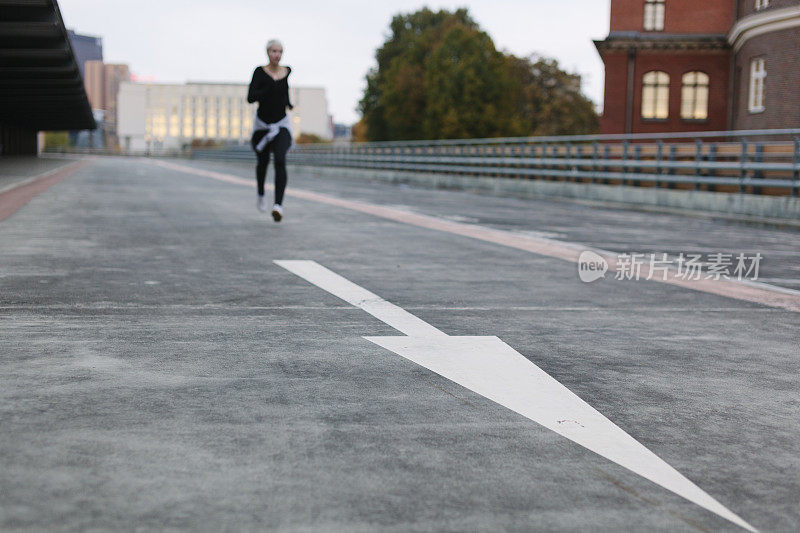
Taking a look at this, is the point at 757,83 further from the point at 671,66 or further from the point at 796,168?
the point at 796,168

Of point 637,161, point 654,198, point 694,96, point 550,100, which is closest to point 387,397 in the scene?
point 654,198

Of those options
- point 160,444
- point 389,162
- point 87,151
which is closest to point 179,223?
point 160,444

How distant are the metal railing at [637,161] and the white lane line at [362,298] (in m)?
9.64

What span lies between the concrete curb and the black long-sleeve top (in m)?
8.88

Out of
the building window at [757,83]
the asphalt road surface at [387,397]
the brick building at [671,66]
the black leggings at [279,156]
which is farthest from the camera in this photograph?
the brick building at [671,66]

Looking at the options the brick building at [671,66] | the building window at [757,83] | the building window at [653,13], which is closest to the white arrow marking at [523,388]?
the building window at [757,83]

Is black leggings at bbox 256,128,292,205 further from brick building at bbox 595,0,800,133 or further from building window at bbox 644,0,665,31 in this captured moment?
building window at bbox 644,0,665,31

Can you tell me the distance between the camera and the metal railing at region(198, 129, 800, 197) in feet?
60.4

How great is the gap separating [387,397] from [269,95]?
864 centimetres

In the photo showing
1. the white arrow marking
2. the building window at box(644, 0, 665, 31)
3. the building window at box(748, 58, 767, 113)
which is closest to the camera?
the white arrow marking

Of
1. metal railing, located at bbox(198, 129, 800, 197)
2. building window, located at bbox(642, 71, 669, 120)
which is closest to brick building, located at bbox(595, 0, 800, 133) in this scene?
building window, located at bbox(642, 71, 669, 120)

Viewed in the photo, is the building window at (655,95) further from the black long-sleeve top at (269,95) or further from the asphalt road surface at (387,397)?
the asphalt road surface at (387,397)

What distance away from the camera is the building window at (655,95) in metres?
42.6

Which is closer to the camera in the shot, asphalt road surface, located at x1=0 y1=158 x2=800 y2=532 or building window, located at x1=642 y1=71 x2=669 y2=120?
asphalt road surface, located at x1=0 y1=158 x2=800 y2=532
